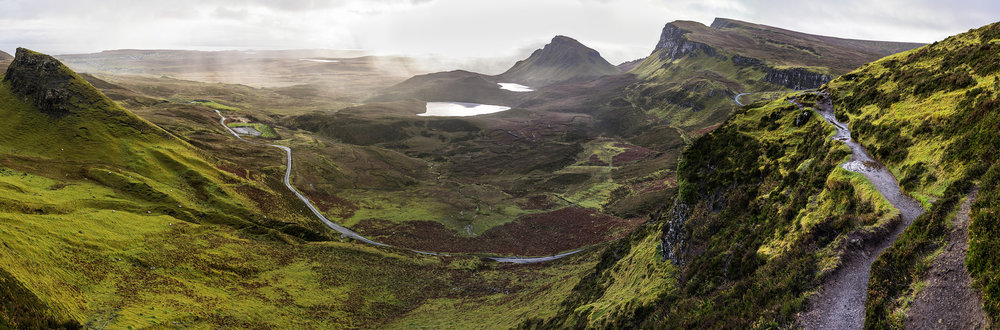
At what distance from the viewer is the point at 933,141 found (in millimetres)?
20234

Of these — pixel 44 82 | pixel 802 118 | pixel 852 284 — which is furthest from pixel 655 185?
pixel 44 82

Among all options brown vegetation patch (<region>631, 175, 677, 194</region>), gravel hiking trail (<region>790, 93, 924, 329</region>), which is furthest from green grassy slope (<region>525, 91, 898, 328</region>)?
brown vegetation patch (<region>631, 175, 677, 194</region>)

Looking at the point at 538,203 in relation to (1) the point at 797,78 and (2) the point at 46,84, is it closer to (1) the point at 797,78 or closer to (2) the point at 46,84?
(2) the point at 46,84

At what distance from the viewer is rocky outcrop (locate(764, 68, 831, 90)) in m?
164

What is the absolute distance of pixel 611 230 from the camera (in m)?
80.9

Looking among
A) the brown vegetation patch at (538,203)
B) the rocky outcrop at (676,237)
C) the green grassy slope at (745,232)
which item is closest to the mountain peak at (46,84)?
the brown vegetation patch at (538,203)

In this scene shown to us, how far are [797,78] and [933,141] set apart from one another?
189 meters

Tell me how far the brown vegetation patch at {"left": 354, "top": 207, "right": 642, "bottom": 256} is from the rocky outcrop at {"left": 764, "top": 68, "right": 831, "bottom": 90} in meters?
135

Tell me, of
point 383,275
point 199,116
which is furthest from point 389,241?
point 199,116

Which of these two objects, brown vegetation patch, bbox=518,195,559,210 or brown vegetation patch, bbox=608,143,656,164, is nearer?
brown vegetation patch, bbox=518,195,559,210

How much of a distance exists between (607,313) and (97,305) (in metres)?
39.4

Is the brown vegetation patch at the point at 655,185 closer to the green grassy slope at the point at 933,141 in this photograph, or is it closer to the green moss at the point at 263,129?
the green grassy slope at the point at 933,141

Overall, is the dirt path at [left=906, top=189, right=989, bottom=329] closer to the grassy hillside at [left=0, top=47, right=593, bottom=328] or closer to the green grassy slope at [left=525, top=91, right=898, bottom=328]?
the green grassy slope at [left=525, top=91, right=898, bottom=328]

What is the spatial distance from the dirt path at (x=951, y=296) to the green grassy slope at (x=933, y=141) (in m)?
0.29
